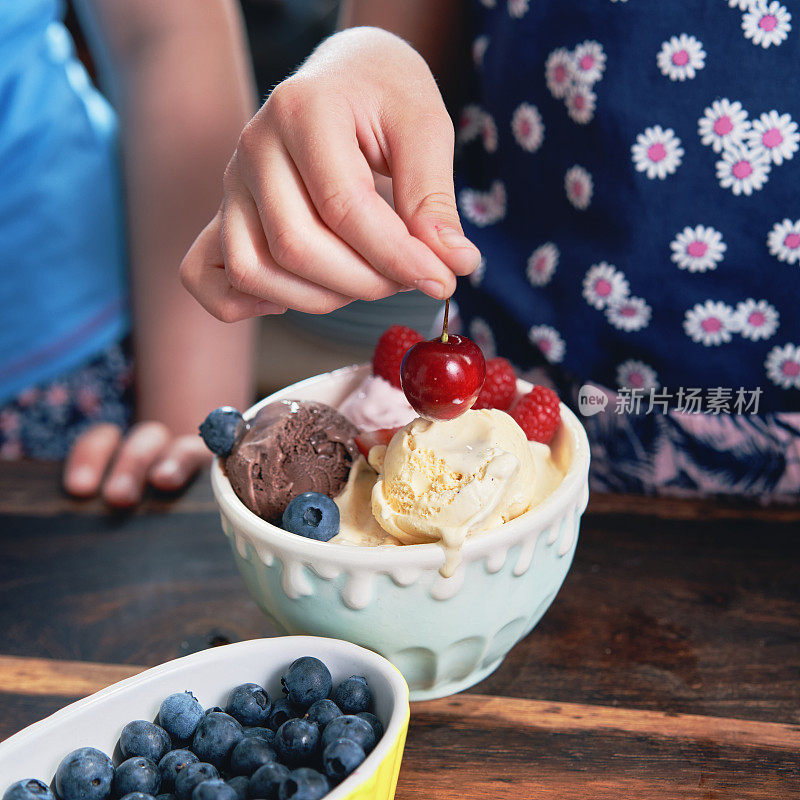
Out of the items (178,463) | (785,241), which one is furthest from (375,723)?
(785,241)

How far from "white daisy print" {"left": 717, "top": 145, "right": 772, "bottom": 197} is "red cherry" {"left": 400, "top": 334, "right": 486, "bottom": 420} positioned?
1.19 ft

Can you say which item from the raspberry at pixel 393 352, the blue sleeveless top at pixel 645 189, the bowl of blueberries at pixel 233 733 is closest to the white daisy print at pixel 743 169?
the blue sleeveless top at pixel 645 189

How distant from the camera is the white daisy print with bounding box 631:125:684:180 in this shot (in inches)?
28.8

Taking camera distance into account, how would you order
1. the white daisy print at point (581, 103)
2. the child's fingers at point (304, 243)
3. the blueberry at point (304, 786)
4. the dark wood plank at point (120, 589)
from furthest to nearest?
the white daisy print at point (581, 103)
the dark wood plank at point (120, 589)
the child's fingers at point (304, 243)
the blueberry at point (304, 786)

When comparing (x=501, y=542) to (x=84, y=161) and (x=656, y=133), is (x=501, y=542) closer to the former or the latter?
(x=656, y=133)

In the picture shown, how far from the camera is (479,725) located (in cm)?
55

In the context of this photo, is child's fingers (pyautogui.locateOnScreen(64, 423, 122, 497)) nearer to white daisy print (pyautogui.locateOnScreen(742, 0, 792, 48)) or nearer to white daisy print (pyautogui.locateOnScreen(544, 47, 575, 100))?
white daisy print (pyautogui.locateOnScreen(544, 47, 575, 100))

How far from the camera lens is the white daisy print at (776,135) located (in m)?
0.69

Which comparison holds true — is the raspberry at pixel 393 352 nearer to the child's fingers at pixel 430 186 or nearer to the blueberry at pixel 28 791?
the child's fingers at pixel 430 186

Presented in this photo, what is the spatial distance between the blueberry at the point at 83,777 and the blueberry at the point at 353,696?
0.46 feet

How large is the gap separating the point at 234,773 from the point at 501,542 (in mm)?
215

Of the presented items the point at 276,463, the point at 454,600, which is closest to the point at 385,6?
the point at 276,463

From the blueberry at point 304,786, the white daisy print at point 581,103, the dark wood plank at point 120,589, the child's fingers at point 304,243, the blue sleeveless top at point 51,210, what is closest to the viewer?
the blueberry at point 304,786

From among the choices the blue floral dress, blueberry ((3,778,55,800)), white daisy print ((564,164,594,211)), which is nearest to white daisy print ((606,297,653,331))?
the blue floral dress
